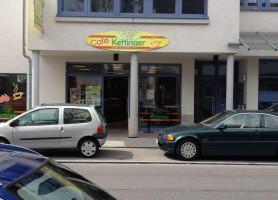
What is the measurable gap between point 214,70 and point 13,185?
15.0m

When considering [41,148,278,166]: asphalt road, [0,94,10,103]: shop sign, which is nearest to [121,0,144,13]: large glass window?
[41,148,278,166]: asphalt road

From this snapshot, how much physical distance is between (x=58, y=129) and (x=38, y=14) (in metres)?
4.72

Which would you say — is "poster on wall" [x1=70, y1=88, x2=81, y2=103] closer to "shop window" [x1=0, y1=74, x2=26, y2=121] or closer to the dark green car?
"shop window" [x1=0, y1=74, x2=26, y2=121]

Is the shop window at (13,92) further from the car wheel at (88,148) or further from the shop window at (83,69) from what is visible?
the car wheel at (88,148)

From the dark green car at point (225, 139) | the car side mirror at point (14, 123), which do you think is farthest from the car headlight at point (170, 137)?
the car side mirror at point (14, 123)

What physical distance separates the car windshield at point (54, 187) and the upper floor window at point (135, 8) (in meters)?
11.0

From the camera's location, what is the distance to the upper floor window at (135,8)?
42.6 feet

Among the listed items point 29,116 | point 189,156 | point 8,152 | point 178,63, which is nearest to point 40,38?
point 29,116

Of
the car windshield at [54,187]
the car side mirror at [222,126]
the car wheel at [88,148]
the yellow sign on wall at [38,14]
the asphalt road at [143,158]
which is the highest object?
the yellow sign on wall at [38,14]

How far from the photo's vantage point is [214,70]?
16.1 m

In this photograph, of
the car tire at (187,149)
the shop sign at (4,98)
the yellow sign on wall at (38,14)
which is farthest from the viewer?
the shop sign at (4,98)

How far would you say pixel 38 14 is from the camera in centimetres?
1202

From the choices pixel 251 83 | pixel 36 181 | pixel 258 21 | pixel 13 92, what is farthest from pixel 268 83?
pixel 36 181

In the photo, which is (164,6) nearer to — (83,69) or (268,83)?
(83,69)
